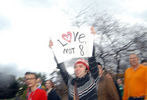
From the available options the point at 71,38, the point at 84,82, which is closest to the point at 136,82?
the point at 84,82

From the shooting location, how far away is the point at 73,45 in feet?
12.4

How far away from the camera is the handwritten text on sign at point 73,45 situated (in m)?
3.57

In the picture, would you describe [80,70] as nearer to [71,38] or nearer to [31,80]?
[71,38]

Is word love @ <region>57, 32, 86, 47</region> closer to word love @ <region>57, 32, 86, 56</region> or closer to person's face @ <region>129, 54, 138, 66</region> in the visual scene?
word love @ <region>57, 32, 86, 56</region>

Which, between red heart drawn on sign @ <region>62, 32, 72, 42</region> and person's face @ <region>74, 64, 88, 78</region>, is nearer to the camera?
person's face @ <region>74, 64, 88, 78</region>

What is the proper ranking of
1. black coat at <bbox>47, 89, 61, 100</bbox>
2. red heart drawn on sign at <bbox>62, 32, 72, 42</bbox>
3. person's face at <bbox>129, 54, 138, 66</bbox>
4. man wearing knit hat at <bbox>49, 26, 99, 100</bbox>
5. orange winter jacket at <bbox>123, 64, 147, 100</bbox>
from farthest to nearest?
black coat at <bbox>47, 89, 61, 100</bbox> < red heart drawn on sign at <bbox>62, 32, 72, 42</bbox> < person's face at <bbox>129, 54, 138, 66</bbox> < orange winter jacket at <bbox>123, 64, 147, 100</bbox> < man wearing knit hat at <bbox>49, 26, 99, 100</bbox>

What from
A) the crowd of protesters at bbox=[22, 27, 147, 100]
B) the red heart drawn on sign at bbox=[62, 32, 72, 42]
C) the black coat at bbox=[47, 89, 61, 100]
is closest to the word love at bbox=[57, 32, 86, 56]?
the red heart drawn on sign at bbox=[62, 32, 72, 42]

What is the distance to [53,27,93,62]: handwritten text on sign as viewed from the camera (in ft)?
11.7

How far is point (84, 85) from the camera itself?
10.4ft

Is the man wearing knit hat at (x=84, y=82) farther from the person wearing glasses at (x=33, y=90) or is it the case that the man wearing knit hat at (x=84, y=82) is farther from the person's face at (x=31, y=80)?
the person's face at (x=31, y=80)

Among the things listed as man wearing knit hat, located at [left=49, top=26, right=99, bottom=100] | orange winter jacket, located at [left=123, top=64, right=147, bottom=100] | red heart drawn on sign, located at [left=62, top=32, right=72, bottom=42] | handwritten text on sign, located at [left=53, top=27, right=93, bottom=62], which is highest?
red heart drawn on sign, located at [left=62, top=32, right=72, bottom=42]

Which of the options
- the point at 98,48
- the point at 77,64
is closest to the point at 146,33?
the point at 98,48

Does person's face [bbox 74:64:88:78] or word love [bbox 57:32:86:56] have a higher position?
word love [bbox 57:32:86:56]

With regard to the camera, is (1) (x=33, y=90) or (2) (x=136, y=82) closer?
(2) (x=136, y=82)
